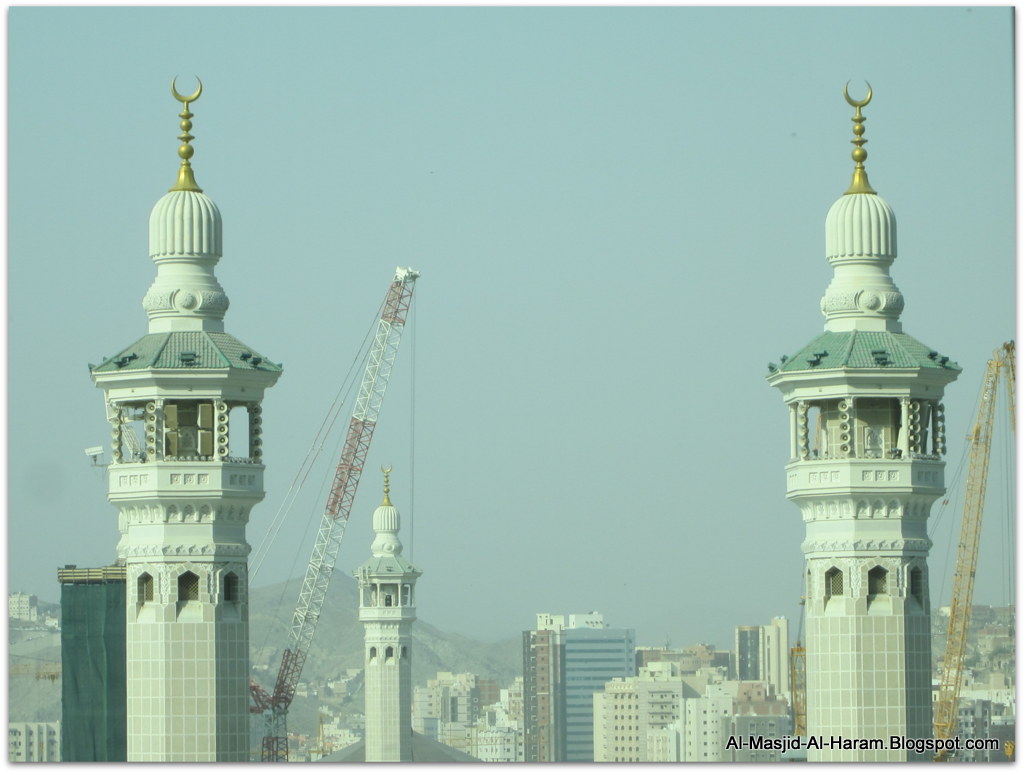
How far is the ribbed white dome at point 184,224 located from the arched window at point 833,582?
19.3 metres

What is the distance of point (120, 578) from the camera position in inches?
4929

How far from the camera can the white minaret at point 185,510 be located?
6562 cm

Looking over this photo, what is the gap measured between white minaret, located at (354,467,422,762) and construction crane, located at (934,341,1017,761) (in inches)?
1269

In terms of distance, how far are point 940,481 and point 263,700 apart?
116 metres

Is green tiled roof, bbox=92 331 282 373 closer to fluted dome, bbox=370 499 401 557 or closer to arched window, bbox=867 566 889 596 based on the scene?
arched window, bbox=867 566 889 596

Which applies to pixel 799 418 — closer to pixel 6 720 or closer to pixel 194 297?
pixel 194 297

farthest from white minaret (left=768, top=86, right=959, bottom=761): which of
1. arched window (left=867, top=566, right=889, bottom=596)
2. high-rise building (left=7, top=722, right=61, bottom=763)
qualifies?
high-rise building (left=7, top=722, right=61, bottom=763)

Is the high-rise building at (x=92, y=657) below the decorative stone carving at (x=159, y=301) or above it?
below

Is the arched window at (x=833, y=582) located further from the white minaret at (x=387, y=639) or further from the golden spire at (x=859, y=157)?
the white minaret at (x=387, y=639)

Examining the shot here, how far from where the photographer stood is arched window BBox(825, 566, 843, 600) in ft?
221

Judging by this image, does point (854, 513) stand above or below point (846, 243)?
below

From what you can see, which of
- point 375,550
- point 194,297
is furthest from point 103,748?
point 194,297

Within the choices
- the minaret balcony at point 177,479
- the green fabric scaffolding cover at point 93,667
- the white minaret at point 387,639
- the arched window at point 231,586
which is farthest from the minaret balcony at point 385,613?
the minaret balcony at point 177,479

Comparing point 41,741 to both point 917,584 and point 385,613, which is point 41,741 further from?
point 917,584
